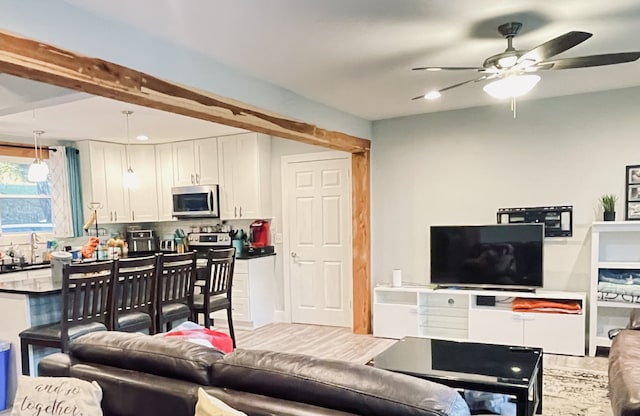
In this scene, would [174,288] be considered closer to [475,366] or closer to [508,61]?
[475,366]

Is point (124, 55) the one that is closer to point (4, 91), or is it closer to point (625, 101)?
point (4, 91)

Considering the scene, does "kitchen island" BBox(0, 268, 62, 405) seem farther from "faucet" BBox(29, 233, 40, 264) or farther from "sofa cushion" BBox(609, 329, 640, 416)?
"sofa cushion" BBox(609, 329, 640, 416)

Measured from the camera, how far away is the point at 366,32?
2.66 metres

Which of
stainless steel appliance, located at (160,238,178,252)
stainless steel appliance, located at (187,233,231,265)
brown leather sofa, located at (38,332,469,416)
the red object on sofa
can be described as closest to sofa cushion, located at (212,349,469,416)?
brown leather sofa, located at (38,332,469,416)

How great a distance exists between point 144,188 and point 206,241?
1.32 metres

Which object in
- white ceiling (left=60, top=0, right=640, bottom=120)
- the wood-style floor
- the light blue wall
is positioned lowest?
the wood-style floor

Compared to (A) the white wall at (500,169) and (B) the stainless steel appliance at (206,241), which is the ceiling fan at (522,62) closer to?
(A) the white wall at (500,169)

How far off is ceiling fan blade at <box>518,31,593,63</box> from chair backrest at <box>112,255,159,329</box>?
296cm

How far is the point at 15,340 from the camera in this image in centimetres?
339

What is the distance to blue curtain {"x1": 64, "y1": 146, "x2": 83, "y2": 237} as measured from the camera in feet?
20.0

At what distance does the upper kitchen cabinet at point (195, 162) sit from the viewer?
6113 millimetres

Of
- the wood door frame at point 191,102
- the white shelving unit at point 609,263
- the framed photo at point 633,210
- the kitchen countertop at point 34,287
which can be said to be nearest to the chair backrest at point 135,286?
the kitchen countertop at point 34,287

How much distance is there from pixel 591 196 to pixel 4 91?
5112 millimetres

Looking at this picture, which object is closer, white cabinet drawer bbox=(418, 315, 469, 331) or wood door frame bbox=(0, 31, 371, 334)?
wood door frame bbox=(0, 31, 371, 334)
